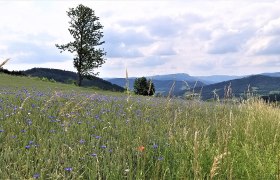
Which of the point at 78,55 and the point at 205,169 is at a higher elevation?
the point at 78,55

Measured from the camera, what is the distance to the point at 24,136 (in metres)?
5.69

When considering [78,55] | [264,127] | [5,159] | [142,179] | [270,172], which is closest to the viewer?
[142,179]

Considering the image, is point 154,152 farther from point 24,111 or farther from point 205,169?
point 24,111

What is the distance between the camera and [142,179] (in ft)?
13.9

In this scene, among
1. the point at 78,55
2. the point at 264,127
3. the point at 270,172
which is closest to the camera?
the point at 270,172

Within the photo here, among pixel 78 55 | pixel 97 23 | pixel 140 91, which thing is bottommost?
pixel 140 91

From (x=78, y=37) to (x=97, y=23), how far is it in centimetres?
381

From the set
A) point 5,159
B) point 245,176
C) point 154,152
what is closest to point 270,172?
point 245,176

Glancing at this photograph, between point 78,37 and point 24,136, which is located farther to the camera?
point 78,37

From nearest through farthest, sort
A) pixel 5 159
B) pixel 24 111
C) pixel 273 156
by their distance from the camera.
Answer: pixel 5 159, pixel 273 156, pixel 24 111

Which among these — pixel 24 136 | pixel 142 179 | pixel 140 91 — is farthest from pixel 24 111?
pixel 140 91

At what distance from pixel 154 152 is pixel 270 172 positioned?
5.83 feet

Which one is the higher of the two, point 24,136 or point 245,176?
point 24,136

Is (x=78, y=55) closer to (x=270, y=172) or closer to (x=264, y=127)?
(x=264, y=127)
